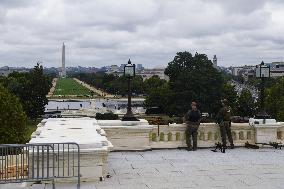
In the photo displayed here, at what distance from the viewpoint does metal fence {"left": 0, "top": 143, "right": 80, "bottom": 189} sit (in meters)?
9.84

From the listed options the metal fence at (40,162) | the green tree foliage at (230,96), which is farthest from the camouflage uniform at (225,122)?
the green tree foliage at (230,96)

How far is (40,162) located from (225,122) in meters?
7.87

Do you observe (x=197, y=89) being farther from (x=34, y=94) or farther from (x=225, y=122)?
(x=225, y=122)

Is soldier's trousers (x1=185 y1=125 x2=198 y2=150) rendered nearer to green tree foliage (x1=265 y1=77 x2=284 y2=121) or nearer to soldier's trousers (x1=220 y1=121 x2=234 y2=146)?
soldier's trousers (x1=220 y1=121 x2=234 y2=146)

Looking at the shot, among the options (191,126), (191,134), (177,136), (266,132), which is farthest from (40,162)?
(266,132)

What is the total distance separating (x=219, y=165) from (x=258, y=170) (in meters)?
1.09

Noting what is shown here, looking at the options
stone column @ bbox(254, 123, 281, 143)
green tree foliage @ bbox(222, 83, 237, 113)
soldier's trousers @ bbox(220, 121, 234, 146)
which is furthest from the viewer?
green tree foliage @ bbox(222, 83, 237, 113)

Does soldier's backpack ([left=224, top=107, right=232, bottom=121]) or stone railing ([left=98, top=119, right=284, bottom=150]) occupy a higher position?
soldier's backpack ([left=224, top=107, right=232, bottom=121])

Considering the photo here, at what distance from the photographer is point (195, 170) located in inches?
485

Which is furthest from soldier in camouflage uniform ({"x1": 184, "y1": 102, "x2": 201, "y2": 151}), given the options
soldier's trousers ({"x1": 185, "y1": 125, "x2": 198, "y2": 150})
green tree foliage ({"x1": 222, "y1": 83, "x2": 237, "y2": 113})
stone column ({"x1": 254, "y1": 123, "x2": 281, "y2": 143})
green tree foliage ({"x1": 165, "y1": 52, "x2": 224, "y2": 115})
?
green tree foliage ({"x1": 222, "y1": 83, "x2": 237, "y2": 113})

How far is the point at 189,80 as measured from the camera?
74000mm

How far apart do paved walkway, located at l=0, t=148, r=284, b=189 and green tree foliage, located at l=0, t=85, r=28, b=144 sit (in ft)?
77.7

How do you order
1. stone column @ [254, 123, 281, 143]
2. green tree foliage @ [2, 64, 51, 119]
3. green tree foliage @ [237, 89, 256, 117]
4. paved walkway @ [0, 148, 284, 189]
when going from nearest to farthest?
1. paved walkway @ [0, 148, 284, 189]
2. stone column @ [254, 123, 281, 143]
3. green tree foliage @ [2, 64, 51, 119]
4. green tree foliage @ [237, 89, 256, 117]

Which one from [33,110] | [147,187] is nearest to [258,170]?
[147,187]
